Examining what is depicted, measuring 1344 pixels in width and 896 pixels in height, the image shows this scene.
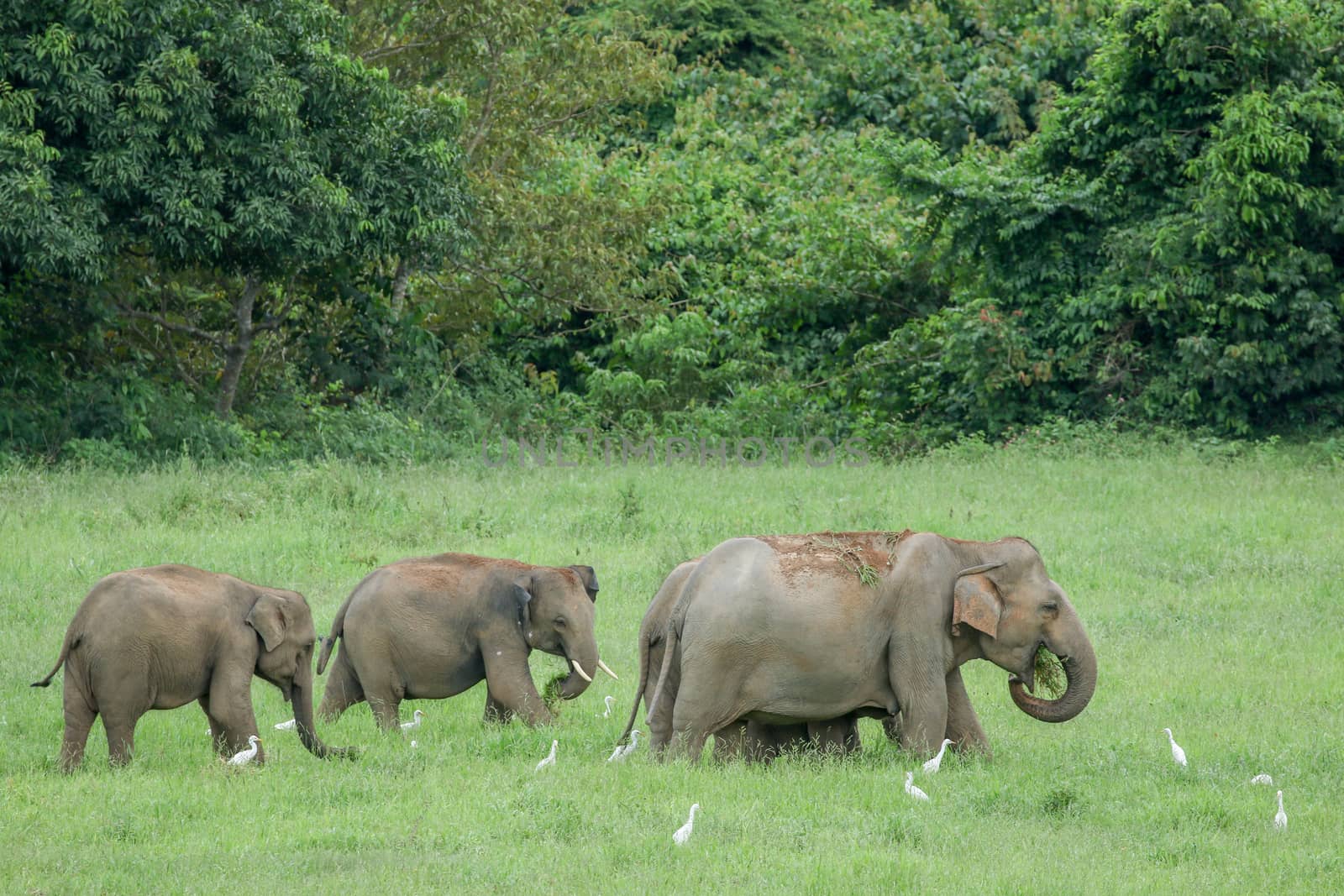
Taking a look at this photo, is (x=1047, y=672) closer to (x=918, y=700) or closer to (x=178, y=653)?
(x=918, y=700)

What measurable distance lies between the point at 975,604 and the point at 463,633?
2.96 m

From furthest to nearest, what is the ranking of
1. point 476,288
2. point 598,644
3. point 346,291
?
point 476,288 < point 346,291 < point 598,644

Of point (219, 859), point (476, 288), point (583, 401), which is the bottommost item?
point (583, 401)

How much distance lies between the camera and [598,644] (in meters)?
12.0

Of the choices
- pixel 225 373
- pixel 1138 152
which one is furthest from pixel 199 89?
pixel 1138 152

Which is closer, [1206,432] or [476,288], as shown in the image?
[1206,432]

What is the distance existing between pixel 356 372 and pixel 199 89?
6.63 meters

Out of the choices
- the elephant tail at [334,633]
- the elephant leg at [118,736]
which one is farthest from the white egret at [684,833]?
the elephant tail at [334,633]

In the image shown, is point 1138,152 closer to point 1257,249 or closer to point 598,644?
point 1257,249

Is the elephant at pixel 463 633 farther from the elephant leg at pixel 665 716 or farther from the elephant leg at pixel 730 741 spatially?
the elephant leg at pixel 730 741

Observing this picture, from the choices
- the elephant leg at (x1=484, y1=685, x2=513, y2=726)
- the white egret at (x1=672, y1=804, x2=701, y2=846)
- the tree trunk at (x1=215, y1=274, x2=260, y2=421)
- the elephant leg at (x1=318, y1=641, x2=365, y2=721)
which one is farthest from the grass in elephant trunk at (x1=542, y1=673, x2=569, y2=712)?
the tree trunk at (x1=215, y1=274, x2=260, y2=421)

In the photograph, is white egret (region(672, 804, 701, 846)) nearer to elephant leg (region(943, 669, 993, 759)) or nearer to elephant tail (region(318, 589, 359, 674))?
elephant leg (region(943, 669, 993, 759))

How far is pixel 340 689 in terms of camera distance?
33.1 feet

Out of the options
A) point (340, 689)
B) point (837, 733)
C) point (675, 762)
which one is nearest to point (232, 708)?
point (340, 689)
